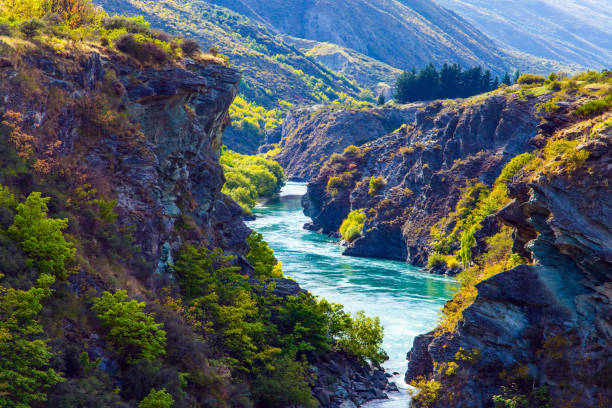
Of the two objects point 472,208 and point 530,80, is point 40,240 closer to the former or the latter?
point 472,208

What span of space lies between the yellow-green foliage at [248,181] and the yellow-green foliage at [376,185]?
28.7 m

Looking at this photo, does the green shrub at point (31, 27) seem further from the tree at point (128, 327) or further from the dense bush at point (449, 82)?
the dense bush at point (449, 82)

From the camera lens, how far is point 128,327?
27.1 meters

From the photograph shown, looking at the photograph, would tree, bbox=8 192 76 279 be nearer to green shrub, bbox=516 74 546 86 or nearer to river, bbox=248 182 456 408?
river, bbox=248 182 456 408

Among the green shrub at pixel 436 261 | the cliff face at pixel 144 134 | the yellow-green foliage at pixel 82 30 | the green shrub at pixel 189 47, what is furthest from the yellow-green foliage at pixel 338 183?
the yellow-green foliage at pixel 82 30

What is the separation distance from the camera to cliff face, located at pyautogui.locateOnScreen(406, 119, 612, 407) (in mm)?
35688

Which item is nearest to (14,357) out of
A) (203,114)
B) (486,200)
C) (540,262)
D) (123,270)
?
(123,270)

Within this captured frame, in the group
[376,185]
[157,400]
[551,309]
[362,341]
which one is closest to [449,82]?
[376,185]

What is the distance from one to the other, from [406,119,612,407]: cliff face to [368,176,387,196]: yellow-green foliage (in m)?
93.9

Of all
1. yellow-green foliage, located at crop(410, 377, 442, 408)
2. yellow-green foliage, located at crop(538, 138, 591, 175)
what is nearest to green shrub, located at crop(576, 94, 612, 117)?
yellow-green foliage, located at crop(538, 138, 591, 175)

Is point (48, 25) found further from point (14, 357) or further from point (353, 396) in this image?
point (353, 396)

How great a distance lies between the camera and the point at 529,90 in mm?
114375

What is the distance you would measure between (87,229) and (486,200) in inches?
3400

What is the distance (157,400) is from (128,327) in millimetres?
3995
